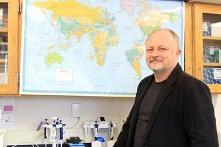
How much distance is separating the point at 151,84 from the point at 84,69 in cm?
54

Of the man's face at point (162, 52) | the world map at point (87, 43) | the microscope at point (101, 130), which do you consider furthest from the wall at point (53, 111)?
the man's face at point (162, 52)

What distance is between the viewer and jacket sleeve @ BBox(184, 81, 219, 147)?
156cm

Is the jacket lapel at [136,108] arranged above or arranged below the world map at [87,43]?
below

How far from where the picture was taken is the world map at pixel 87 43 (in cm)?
218

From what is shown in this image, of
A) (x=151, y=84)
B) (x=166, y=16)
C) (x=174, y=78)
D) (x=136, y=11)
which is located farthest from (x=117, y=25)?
(x=174, y=78)

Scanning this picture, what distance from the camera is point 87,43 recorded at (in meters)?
2.28

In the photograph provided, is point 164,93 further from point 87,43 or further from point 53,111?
point 53,111

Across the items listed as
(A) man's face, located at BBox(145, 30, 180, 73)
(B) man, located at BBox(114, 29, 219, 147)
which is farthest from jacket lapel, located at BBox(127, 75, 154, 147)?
(A) man's face, located at BBox(145, 30, 180, 73)

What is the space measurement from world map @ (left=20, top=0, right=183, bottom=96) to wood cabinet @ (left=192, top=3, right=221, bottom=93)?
0.15m

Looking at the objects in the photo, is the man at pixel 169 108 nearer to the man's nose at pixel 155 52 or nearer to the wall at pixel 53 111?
the man's nose at pixel 155 52

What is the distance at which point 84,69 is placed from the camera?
2.27m

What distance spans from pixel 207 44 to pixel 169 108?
41.5 inches

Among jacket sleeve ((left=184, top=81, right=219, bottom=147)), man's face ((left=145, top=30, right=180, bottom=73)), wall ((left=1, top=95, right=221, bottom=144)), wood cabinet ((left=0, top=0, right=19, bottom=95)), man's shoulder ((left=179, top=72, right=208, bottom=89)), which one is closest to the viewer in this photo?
jacket sleeve ((left=184, top=81, right=219, bottom=147))

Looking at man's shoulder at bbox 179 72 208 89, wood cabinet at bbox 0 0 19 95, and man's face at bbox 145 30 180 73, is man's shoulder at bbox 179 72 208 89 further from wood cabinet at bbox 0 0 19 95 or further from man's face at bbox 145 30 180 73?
wood cabinet at bbox 0 0 19 95
